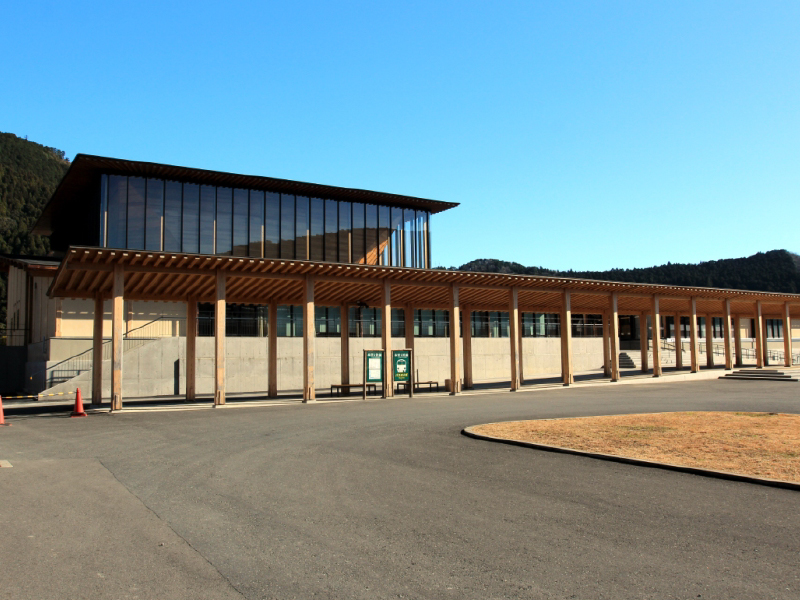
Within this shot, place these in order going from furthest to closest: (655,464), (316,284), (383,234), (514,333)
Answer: (383,234)
(514,333)
(316,284)
(655,464)

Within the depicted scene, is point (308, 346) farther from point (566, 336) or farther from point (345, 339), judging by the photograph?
point (566, 336)

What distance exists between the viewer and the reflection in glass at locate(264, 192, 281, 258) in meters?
34.7

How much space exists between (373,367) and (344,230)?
15.7 metres

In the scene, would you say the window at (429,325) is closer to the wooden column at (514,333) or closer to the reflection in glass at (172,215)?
the wooden column at (514,333)

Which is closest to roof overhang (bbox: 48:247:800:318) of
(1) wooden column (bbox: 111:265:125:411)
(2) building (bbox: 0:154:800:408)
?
(2) building (bbox: 0:154:800:408)

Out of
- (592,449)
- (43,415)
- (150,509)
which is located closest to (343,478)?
(150,509)

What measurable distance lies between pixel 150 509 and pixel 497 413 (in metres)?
11.9

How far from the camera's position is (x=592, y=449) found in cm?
1054

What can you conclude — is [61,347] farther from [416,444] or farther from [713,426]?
[713,426]

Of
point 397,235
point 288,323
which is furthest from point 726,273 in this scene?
point 288,323

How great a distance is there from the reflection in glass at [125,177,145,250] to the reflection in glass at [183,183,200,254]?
208cm

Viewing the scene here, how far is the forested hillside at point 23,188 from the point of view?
3541 inches

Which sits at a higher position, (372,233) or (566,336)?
(372,233)

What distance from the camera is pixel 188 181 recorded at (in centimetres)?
3275
